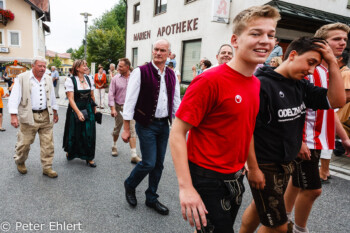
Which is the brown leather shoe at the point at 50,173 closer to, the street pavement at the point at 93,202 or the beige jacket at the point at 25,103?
the street pavement at the point at 93,202

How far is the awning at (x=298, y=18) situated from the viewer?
27.6ft

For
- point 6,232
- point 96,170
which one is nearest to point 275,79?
point 6,232

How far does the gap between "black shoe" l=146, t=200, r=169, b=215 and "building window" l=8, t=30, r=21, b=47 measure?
110 feet

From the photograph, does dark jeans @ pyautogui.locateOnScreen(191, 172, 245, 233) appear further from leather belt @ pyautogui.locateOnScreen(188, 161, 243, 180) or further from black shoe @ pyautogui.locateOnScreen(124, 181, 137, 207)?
black shoe @ pyautogui.locateOnScreen(124, 181, 137, 207)

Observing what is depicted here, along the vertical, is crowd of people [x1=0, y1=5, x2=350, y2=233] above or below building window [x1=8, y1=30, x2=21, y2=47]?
below

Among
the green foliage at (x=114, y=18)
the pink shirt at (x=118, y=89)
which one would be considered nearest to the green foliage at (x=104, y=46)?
the green foliage at (x=114, y=18)

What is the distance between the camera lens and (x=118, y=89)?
537cm

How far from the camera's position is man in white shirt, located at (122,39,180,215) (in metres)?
3.03

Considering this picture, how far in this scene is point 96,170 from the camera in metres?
4.50

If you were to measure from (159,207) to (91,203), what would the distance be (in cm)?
92

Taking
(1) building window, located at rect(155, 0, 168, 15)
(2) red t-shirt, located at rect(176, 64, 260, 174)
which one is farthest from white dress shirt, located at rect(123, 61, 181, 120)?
(1) building window, located at rect(155, 0, 168, 15)

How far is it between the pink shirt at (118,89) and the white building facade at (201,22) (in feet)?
18.9

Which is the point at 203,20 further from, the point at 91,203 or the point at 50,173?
the point at 91,203

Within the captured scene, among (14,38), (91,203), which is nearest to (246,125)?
(91,203)
